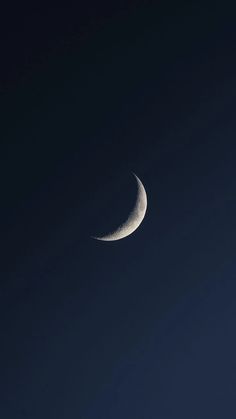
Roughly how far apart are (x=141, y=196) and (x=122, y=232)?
1.69m

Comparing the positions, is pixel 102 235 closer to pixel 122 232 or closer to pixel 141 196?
pixel 122 232

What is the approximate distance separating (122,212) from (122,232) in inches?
32.8

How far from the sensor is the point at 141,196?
19.6 meters

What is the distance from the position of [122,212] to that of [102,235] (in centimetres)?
119

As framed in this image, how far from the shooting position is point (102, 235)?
19484 millimetres

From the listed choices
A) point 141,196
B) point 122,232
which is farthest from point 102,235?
point 141,196

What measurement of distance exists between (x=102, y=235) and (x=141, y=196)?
7.09ft

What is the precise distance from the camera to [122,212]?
19.4 metres

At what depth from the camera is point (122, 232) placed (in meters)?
19.0
